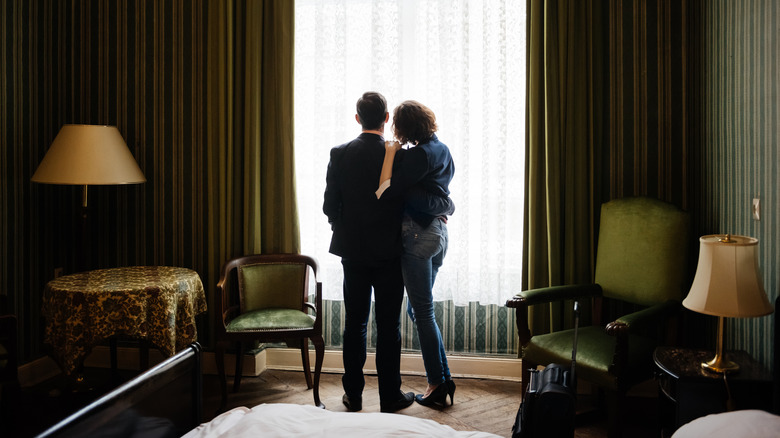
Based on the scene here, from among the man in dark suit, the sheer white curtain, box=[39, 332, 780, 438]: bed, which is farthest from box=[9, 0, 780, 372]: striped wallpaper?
box=[39, 332, 780, 438]: bed

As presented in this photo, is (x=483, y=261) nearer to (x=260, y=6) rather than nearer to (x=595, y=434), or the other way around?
(x=595, y=434)

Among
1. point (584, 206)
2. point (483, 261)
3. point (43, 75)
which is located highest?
point (43, 75)

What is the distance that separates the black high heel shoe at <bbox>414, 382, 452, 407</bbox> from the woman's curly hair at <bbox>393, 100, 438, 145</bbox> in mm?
1254

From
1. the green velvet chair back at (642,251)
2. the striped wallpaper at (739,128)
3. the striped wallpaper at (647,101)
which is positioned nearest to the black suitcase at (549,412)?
the striped wallpaper at (739,128)

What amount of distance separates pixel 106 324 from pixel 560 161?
244 centimetres

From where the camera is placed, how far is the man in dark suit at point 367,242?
293 centimetres

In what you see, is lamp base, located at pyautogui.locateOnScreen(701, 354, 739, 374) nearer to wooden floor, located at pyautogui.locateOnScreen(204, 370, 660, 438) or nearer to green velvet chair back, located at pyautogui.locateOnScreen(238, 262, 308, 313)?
wooden floor, located at pyautogui.locateOnScreen(204, 370, 660, 438)

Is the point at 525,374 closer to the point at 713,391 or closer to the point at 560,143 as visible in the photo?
the point at 713,391

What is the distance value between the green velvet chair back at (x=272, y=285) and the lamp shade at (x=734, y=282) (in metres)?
2.15

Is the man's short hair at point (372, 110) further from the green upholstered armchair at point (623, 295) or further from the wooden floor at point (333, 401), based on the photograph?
the wooden floor at point (333, 401)

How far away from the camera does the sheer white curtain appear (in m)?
3.53

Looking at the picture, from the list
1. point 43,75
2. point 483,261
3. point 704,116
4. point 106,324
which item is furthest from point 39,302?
point 704,116

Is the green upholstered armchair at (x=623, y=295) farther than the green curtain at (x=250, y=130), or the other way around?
the green curtain at (x=250, y=130)

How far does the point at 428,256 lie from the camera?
3061mm
